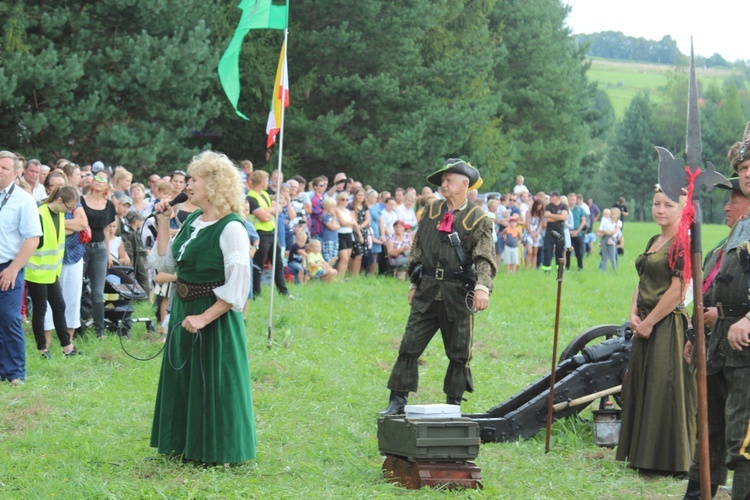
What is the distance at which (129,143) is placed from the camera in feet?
69.8

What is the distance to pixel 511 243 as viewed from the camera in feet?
71.9

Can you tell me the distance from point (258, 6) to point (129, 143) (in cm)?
1037

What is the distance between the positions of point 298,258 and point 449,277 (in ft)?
30.5

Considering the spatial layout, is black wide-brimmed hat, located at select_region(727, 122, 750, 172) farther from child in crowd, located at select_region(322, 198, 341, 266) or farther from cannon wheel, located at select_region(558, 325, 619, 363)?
child in crowd, located at select_region(322, 198, 341, 266)

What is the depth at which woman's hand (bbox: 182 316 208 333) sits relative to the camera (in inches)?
254

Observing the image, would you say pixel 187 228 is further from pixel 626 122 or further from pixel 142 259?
pixel 626 122

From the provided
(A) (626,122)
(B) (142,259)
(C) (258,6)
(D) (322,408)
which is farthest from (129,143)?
(A) (626,122)

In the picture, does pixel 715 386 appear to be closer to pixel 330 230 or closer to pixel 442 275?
pixel 442 275

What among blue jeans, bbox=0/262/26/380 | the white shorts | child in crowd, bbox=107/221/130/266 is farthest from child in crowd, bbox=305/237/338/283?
blue jeans, bbox=0/262/26/380

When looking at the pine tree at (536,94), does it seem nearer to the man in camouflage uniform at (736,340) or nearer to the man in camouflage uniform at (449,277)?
the man in camouflage uniform at (449,277)

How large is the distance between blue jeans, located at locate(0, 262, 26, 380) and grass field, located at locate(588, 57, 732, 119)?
11694cm

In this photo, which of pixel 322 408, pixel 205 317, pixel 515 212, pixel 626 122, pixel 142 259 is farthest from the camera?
pixel 626 122

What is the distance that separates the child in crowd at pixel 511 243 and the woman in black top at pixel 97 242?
38.7ft

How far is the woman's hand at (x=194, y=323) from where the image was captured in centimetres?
644
